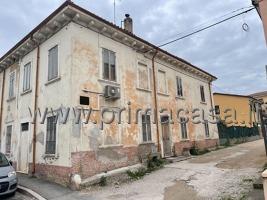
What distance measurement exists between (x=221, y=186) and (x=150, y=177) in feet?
10.9

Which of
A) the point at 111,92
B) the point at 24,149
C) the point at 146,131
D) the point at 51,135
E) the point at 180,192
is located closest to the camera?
the point at 180,192

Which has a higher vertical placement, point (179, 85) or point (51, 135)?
point (179, 85)

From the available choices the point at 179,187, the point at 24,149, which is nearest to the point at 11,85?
the point at 24,149

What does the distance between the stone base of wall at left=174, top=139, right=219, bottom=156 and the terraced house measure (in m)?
0.13

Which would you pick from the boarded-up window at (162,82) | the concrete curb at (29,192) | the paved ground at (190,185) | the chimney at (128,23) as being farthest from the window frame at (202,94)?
the concrete curb at (29,192)

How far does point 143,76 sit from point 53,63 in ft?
16.6

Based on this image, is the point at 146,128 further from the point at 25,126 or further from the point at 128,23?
the point at 128,23

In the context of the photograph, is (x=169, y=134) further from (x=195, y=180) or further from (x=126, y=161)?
(x=195, y=180)

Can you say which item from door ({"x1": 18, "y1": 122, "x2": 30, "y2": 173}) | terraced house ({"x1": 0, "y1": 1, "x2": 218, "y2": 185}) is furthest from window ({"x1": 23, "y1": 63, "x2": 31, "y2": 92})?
door ({"x1": 18, "y1": 122, "x2": 30, "y2": 173})

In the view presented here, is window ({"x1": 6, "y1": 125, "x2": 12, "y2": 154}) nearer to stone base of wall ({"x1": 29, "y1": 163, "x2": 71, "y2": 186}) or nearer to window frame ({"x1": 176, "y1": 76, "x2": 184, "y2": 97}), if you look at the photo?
stone base of wall ({"x1": 29, "y1": 163, "x2": 71, "y2": 186})

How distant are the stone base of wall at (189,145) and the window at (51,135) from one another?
7.85 m

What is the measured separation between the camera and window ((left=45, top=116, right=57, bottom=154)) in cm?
1030

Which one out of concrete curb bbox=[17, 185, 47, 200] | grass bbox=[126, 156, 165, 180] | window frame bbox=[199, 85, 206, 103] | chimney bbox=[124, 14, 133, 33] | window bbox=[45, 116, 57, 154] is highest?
chimney bbox=[124, 14, 133, 33]

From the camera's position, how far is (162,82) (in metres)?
15.6
